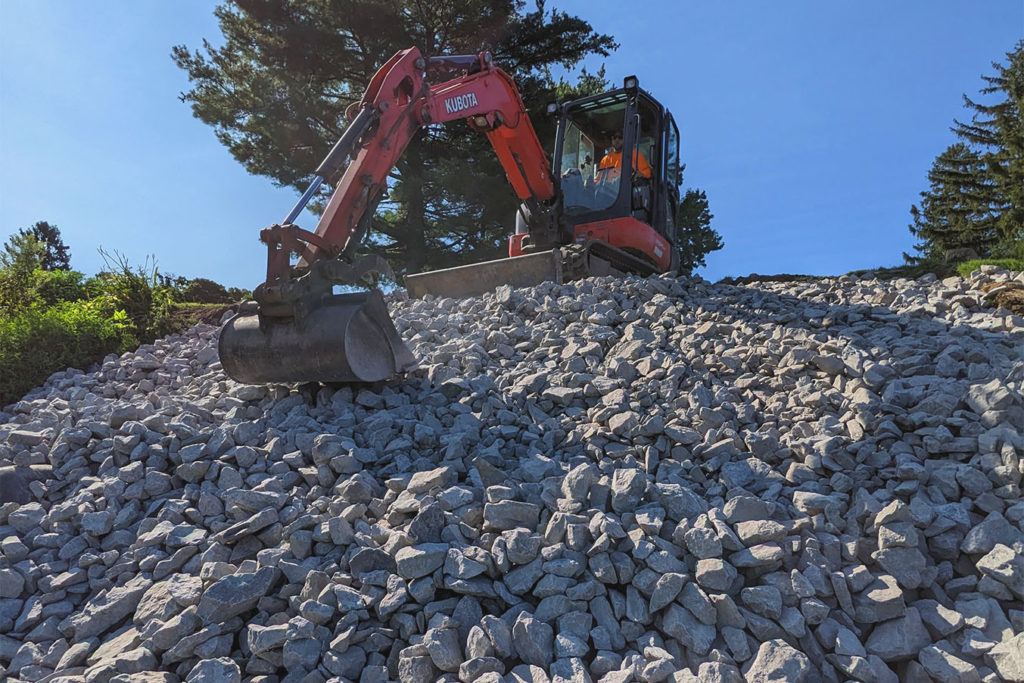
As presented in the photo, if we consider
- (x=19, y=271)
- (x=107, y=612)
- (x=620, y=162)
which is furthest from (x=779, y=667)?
(x=19, y=271)

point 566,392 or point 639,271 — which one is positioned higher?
point 639,271

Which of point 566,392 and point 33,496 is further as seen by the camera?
point 566,392

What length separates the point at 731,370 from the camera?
13.9ft

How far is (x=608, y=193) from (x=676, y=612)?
6.01 metres

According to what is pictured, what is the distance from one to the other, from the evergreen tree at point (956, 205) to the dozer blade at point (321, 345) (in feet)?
79.6

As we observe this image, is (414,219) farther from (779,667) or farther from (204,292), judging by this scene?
(779,667)

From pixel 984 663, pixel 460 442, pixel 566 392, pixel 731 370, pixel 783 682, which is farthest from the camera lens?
pixel 731 370

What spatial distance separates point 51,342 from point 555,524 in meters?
6.42

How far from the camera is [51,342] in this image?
6.74m

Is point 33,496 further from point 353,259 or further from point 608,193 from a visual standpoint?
point 608,193

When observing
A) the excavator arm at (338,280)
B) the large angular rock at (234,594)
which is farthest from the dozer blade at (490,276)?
the large angular rock at (234,594)

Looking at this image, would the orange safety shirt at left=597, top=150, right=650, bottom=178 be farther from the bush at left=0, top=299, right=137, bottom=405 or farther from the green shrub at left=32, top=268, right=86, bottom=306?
the green shrub at left=32, top=268, right=86, bottom=306

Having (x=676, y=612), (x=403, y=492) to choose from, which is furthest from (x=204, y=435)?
(x=676, y=612)

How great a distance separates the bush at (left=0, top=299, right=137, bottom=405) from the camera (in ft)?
20.5
